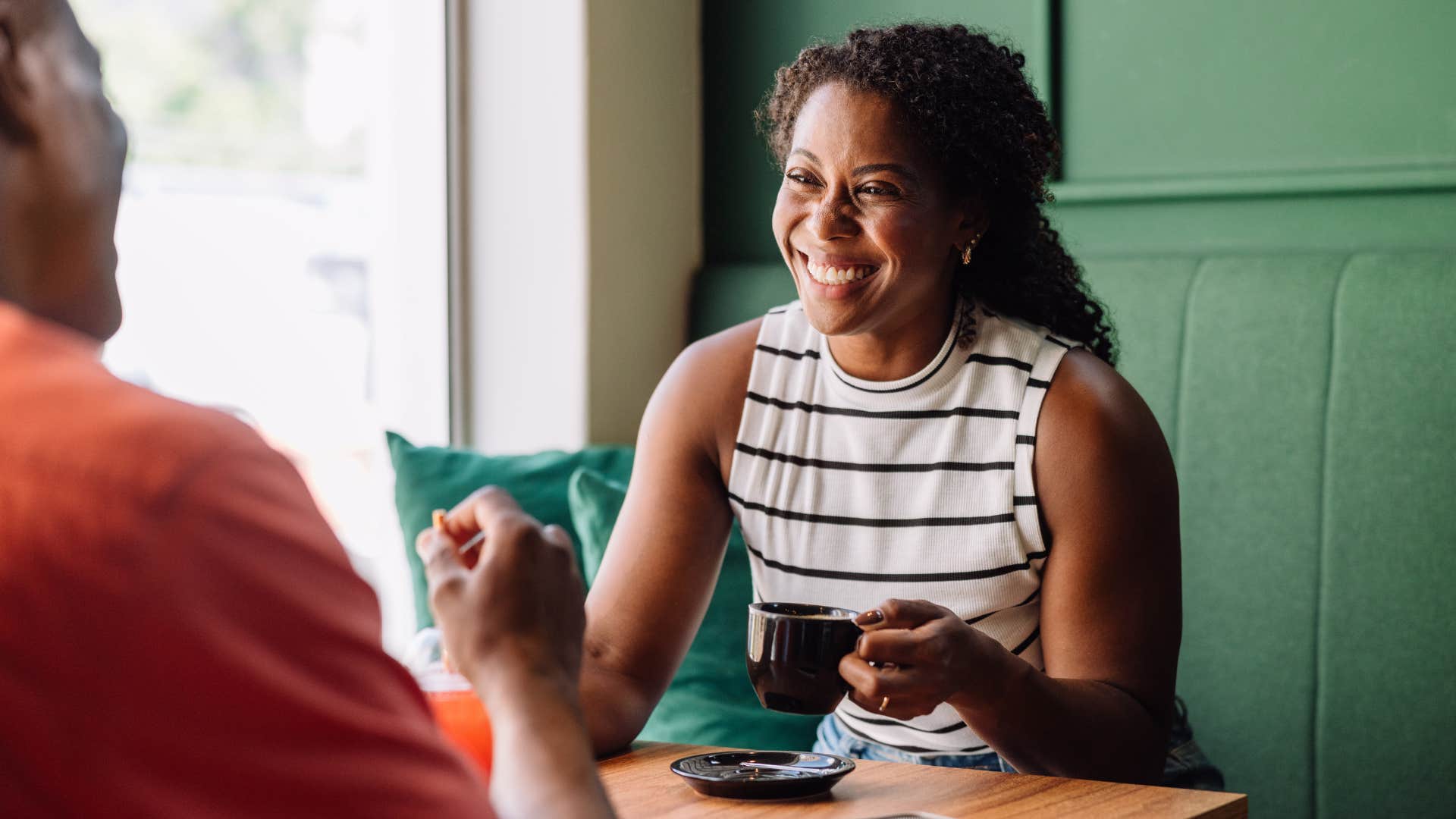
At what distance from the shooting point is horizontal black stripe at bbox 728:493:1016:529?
58.4 inches

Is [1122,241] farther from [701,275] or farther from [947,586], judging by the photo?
[947,586]

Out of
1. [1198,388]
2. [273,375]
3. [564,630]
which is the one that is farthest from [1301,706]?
[273,375]

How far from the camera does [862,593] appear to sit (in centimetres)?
151

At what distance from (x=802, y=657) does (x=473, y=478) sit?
1.23 metres

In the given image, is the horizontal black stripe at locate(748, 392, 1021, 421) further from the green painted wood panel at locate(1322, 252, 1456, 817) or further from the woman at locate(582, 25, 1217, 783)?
the green painted wood panel at locate(1322, 252, 1456, 817)

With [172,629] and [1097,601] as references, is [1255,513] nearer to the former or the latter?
[1097,601]

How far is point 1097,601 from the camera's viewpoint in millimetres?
1414

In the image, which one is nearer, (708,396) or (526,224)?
(708,396)

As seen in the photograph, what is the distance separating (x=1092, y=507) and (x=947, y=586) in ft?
0.55

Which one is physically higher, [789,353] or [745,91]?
[745,91]

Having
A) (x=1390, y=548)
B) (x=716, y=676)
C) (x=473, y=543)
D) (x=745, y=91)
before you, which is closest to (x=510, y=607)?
(x=473, y=543)

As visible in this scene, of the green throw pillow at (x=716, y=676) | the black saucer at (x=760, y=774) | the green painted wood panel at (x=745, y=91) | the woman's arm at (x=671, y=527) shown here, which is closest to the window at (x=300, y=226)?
the green throw pillow at (x=716, y=676)

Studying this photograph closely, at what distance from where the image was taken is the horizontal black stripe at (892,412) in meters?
1.52

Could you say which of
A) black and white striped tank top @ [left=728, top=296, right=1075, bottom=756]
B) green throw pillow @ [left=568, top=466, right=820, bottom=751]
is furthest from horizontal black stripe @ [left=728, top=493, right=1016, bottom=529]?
green throw pillow @ [left=568, top=466, right=820, bottom=751]
